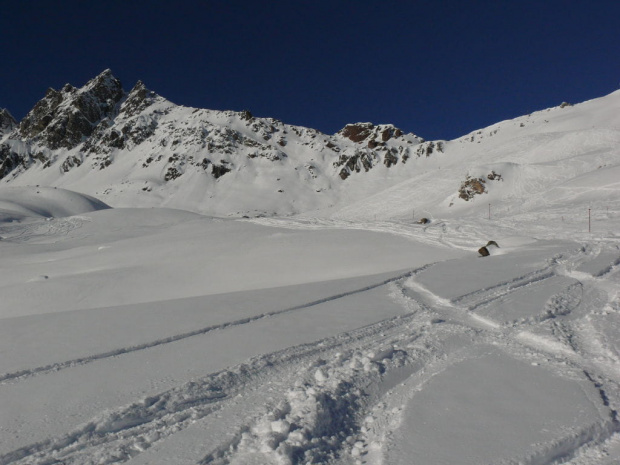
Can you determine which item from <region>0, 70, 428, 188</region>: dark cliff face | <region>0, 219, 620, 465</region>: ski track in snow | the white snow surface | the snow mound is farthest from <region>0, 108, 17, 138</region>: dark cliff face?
<region>0, 219, 620, 465</region>: ski track in snow

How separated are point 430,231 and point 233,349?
1442cm

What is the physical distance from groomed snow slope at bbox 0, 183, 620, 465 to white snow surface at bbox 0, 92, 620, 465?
22 mm

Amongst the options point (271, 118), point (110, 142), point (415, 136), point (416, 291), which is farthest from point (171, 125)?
point (416, 291)

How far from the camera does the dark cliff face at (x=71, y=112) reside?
14938 cm

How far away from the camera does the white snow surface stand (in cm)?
348

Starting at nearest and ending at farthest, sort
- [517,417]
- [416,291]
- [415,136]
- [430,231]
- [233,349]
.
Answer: [517,417] < [233,349] < [416,291] < [430,231] < [415,136]

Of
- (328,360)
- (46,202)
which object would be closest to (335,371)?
(328,360)

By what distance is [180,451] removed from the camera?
11.1ft

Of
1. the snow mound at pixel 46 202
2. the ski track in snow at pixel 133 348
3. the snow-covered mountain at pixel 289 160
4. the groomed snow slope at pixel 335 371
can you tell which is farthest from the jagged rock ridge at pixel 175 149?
the ski track in snow at pixel 133 348

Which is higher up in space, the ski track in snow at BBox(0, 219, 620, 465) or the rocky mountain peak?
the rocky mountain peak

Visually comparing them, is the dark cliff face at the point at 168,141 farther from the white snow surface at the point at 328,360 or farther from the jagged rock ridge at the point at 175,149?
the white snow surface at the point at 328,360

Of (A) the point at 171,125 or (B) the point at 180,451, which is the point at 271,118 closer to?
(A) the point at 171,125

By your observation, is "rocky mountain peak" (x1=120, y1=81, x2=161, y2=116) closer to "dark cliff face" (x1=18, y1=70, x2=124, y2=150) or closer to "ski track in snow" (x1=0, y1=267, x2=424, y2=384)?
"dark cliff face" (x1=18, y1=70, x2=124, y2=150)

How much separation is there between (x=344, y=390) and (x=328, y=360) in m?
0.82
